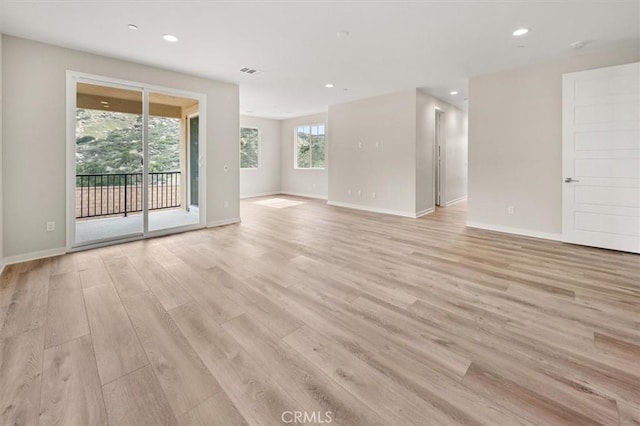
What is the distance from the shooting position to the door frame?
3760 mm

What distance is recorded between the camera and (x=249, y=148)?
970 centimetres

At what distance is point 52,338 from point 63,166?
2.80 meters

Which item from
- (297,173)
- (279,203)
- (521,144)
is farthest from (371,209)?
(297,173)

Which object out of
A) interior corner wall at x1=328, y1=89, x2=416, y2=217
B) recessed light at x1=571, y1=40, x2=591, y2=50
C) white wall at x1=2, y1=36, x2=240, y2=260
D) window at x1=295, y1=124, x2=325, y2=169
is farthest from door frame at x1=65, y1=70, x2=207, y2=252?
recessed light at x1=571, y1=40, x2=591, y2=50

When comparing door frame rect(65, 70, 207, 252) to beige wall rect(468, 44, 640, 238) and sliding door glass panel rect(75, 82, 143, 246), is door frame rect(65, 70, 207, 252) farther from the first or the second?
beige wall rect(468, 44, 640, 238)

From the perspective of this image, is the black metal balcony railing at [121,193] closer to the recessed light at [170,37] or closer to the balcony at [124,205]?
the balcony at [124,205]

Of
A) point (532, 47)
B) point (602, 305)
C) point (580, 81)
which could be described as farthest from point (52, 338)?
point (580, 81)

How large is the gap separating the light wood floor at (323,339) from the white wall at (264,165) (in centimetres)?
625

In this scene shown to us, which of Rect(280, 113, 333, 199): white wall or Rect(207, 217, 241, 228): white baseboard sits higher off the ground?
Rect(280, 113, 333, 199): white wall

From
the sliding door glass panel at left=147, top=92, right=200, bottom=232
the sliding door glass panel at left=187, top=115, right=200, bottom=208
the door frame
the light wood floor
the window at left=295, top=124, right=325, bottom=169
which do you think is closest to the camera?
the light wood floor

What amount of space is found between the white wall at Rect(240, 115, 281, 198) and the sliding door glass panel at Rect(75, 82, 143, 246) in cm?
481

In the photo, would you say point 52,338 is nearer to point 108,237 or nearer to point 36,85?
point 108,237

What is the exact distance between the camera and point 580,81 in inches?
155

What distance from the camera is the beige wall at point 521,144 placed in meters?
4.30
